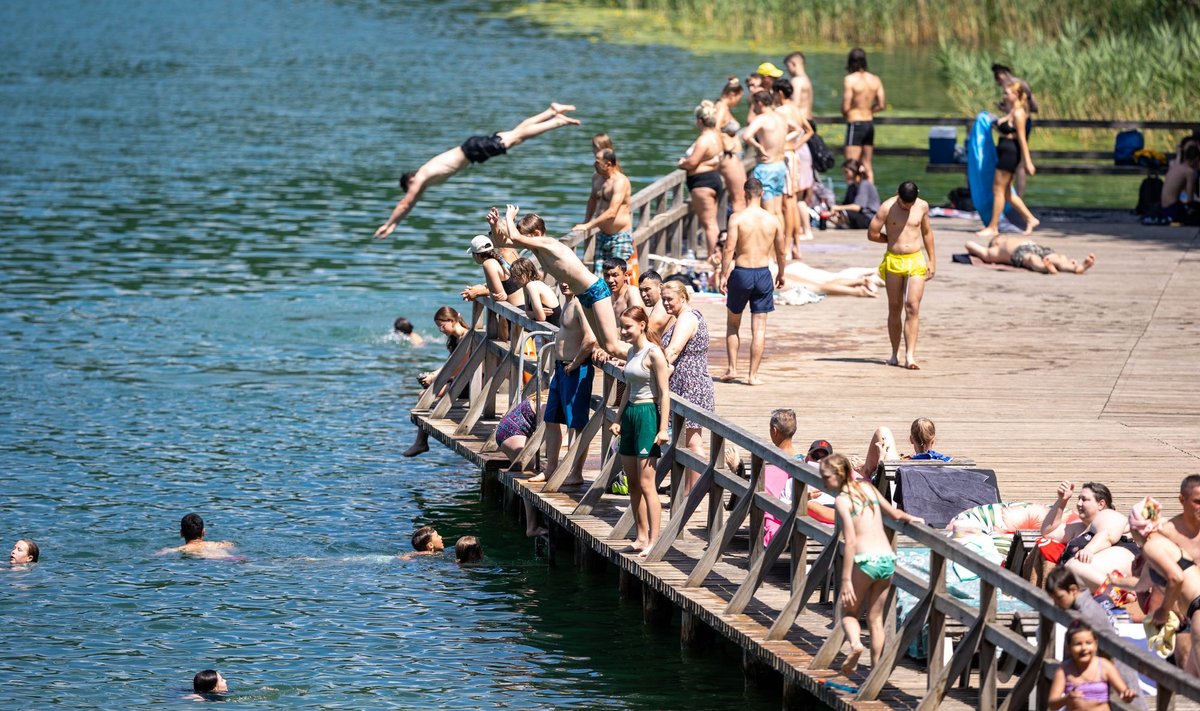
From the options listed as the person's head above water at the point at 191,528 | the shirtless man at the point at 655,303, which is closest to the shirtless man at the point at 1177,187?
the shirtless man at the point at 655,303

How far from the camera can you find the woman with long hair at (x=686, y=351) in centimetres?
1455

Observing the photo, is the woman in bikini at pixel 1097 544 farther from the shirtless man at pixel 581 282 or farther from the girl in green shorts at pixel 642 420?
the shirtless man at pixel 581 282

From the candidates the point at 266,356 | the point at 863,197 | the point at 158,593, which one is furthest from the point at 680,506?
the point at 863,197

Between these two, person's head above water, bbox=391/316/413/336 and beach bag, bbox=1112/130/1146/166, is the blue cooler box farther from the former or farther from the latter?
person's head above water, bbox=391/316/413/336

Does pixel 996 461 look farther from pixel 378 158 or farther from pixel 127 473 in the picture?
pixel 378 158

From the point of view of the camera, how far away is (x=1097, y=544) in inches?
462

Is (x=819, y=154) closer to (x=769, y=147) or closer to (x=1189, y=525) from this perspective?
(x=769, y=147)

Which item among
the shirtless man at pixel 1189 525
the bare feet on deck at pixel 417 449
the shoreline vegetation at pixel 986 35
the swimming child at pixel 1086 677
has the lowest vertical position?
the bare feet on deck at pixel 417 449

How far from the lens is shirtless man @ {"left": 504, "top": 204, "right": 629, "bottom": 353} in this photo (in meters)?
14.2

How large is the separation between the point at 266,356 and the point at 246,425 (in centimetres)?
362

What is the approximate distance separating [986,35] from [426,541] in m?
39.8

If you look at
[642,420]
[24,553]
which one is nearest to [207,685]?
[642,420]

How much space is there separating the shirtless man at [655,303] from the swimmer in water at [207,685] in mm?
4234

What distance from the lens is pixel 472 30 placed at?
68.7 m
